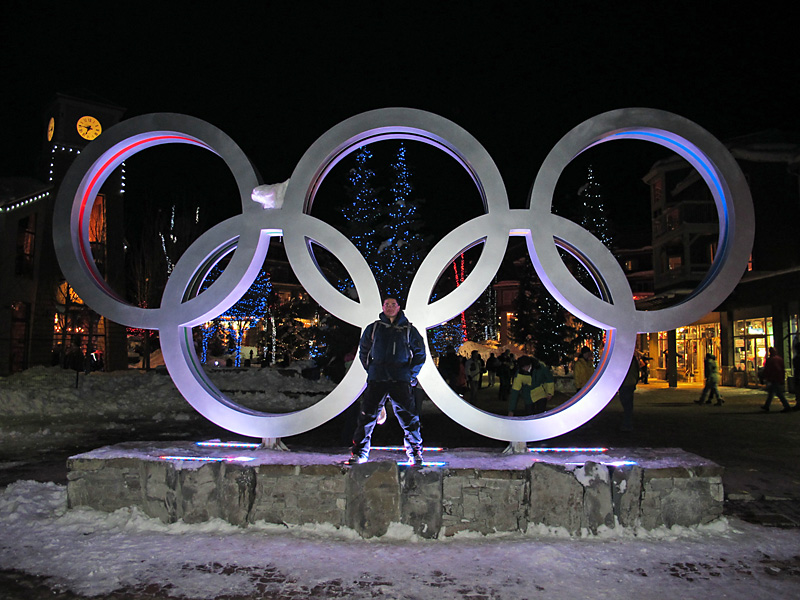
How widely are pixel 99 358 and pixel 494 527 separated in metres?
32.3

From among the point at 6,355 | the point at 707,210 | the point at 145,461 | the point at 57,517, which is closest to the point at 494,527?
the point at 145,461

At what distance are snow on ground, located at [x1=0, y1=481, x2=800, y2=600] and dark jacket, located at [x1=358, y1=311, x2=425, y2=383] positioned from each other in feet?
5.20

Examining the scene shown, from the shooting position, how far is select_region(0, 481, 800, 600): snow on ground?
4504 millimetres

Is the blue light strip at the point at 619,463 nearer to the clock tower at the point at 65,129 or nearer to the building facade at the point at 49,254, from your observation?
the building facade at the point at 49,254

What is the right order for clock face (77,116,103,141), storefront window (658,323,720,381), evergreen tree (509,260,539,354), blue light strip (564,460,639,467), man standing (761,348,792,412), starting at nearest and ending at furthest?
1. blue light strip (564,460,639,467)
2. man standing (761,348,792,412)
3. clock face (77,116,103,141)
4. storefront window (658,323,720,381)
5. evergreen tree (509,260,539,354)

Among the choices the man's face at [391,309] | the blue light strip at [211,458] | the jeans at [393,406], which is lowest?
the blue light strip at [211,458]

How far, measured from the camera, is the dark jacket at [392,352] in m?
6.39

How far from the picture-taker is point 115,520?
612 centimetres

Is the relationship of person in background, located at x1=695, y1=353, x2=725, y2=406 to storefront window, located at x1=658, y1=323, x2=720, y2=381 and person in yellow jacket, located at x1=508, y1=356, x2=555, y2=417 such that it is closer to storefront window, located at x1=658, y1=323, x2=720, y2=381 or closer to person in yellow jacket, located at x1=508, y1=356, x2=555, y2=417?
person in yellow jacket, located at x1=508, y1=356, x2=555, y2=417

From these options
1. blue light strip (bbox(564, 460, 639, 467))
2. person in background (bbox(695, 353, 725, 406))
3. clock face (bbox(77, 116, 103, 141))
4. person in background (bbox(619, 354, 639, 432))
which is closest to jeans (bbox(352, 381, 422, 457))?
blue light strip (bbox(564, 460, 639, 467))

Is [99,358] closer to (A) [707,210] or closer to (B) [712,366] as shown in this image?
(B) [712,366]

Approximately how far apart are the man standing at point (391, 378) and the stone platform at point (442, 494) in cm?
33

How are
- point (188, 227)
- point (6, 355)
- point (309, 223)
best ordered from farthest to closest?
point (188, 227), point (6, 355), point (309, 223)

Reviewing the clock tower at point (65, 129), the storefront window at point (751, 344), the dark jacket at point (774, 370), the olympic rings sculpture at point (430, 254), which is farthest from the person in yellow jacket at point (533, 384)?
the clock tower at point (65, 129)
